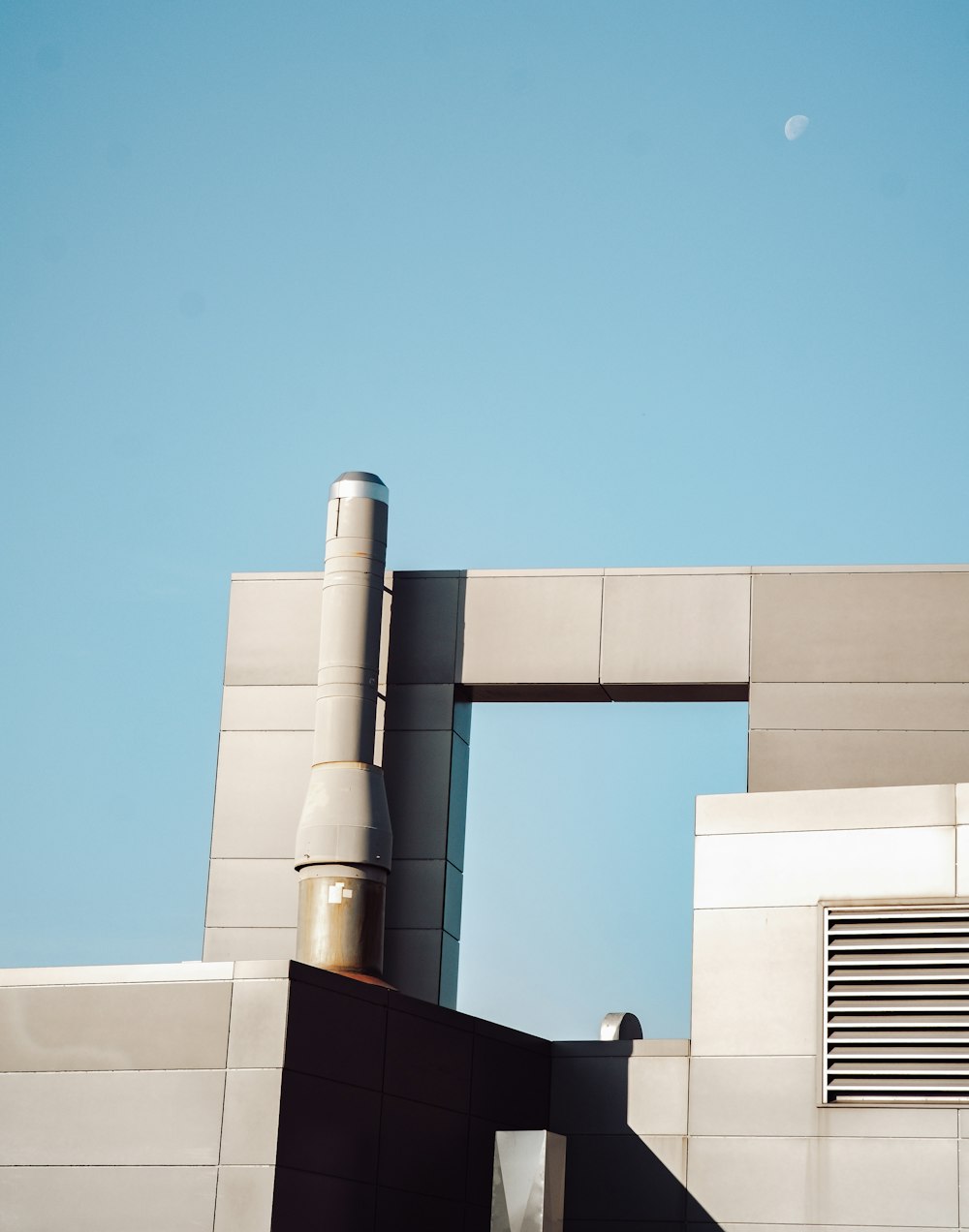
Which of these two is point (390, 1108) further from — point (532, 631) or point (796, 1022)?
point (532, 631)

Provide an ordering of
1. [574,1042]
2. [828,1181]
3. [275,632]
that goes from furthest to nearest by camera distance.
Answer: [275,632] → [574,1042] → [828,1181]

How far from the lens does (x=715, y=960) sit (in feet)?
62.6

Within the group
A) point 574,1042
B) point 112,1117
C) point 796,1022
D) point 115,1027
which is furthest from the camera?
point 574,1042

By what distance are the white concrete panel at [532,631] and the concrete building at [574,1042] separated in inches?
1.3

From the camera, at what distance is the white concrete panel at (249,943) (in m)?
22.0

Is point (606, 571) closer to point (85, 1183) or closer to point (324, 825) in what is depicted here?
point (324, 825)

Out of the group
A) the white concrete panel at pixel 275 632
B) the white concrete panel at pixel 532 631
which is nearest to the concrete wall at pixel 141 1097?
the white concrete panel at pixel 275 632

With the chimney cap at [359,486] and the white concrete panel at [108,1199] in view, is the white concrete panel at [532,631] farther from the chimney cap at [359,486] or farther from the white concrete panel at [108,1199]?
the white concrete panel at [108,1199]

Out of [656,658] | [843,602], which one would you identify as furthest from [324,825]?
[843,602]

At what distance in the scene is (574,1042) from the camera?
20.3 meters

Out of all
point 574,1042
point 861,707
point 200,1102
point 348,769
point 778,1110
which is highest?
point 861,707

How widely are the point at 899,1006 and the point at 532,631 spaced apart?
276 inches

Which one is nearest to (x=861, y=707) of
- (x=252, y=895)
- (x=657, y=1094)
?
(x=657, y=1094)

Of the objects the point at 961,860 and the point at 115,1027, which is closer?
the point at 115,1027
